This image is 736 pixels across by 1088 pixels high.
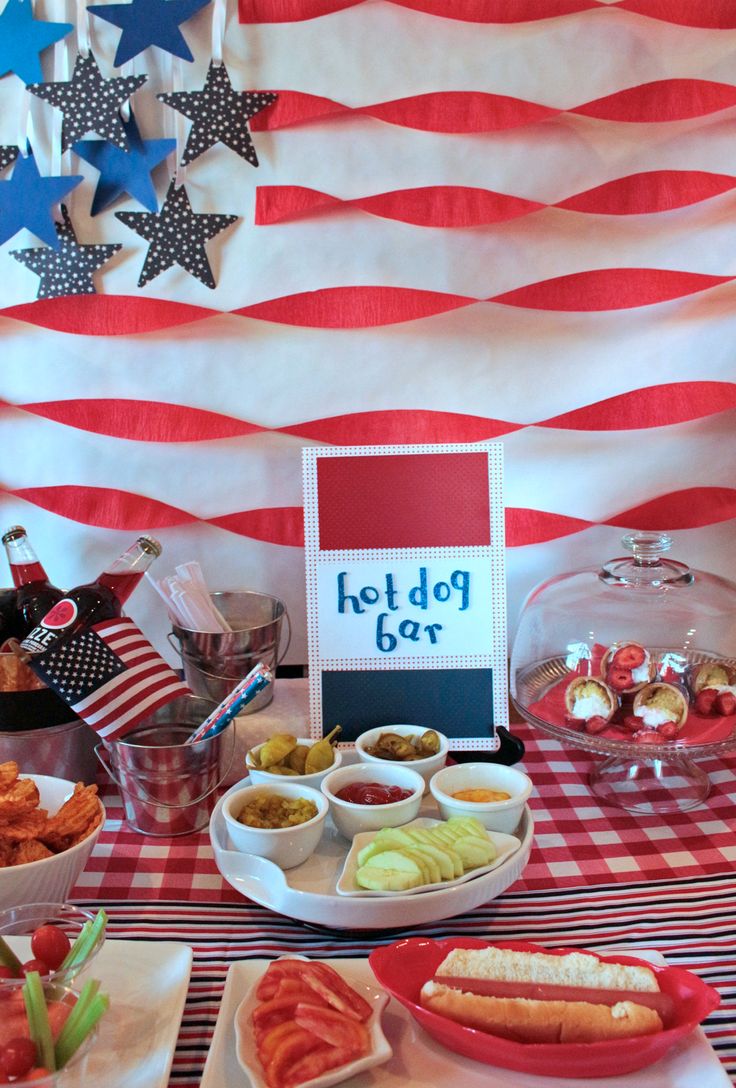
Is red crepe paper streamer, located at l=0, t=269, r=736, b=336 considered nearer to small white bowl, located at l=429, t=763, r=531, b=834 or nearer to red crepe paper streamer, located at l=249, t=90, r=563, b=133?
red crepe paper streamer, located at l=249, t=90, r=563, b=133

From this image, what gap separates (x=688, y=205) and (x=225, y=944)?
1.13 m

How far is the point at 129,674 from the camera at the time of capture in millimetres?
1145

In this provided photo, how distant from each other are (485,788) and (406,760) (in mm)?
105

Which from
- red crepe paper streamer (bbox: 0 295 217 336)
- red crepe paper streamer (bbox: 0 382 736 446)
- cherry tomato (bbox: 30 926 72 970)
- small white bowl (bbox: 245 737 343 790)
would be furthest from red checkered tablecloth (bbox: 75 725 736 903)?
red crepe paper streamer (bbox: 0 295 217 336)

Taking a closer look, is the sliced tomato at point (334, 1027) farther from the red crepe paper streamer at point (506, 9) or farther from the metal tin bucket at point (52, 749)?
the red crepe paper streamer at point (506, 9)

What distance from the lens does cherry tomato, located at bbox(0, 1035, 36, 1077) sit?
0.65 m

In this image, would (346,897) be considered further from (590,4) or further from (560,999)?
(590,4)

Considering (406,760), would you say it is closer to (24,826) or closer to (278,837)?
(278,837)

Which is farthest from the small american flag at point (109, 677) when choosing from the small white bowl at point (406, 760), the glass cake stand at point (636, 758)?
the glass cake stand at point (636, 758)

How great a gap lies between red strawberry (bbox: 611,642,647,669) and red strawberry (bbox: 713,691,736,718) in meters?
0.10

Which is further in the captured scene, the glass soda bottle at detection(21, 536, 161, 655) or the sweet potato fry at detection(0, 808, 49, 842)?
the glass soda bottle at detection(21, 536, 161, 655)

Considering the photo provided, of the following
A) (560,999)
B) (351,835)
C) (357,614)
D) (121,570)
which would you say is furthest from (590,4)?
(560,999)

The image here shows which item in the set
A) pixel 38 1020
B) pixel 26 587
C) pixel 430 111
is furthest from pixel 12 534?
pixel 430 111

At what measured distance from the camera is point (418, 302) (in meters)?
1.37
